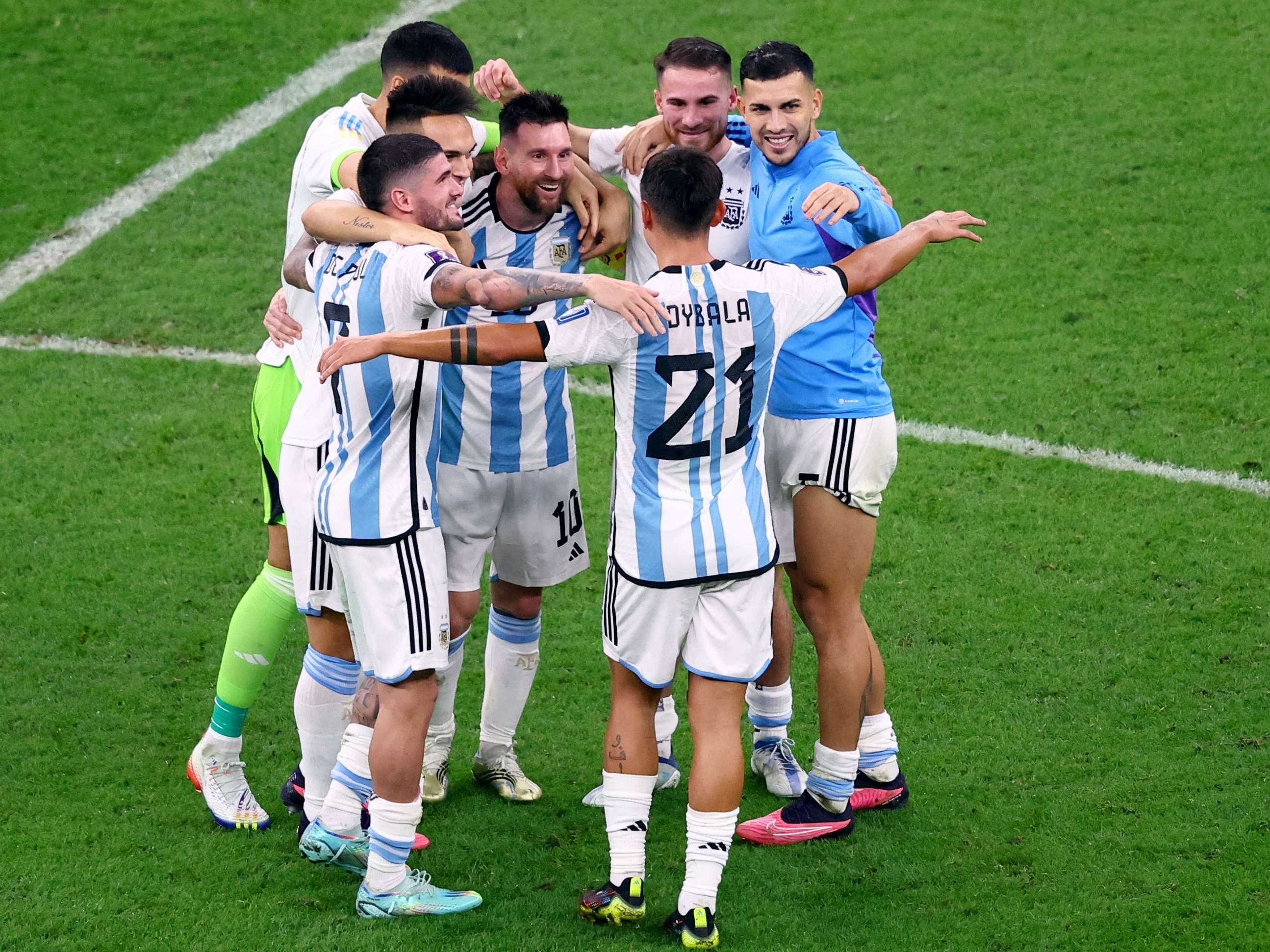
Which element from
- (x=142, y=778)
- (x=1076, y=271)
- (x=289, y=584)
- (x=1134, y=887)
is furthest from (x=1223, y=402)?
(x=142, y=778)

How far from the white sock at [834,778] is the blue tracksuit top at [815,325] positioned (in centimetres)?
109

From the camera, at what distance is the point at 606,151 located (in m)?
4.95

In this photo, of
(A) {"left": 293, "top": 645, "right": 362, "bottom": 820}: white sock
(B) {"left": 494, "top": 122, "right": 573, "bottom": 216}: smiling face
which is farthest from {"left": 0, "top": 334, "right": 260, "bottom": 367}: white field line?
(B) {"left": 494, "top": 122, "right": 573, "bottom": 216}: smiling face

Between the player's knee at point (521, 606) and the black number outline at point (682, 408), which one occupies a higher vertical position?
the black number outline at point (682, 408)

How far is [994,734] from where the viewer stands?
17.0 ft

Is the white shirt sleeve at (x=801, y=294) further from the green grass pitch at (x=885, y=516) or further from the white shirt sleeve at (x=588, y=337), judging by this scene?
the green grass pitch at (x=885, y=516)

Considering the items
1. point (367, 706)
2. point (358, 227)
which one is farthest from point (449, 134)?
point (367, 706)

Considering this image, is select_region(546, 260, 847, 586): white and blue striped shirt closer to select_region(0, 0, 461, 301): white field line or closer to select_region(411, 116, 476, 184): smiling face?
select_region(411, 116, 476, 184): smiling face

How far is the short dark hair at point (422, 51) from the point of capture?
4.85 meters

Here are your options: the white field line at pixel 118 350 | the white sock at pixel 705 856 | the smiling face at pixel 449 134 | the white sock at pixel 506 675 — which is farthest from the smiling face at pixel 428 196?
the white field line at pixel 118 350

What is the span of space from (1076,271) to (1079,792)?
168 inches

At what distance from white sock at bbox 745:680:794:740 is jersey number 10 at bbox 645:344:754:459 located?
4.31 feet

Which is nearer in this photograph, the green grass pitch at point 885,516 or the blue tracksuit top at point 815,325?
the green grass pitch at point 885,516

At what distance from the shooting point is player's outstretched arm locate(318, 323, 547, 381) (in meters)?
3.73
